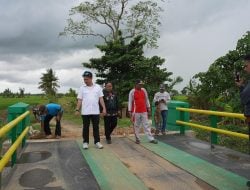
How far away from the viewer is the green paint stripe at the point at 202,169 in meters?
6.66

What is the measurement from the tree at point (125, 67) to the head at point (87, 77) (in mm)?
15349

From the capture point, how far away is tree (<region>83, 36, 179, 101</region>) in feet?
84.7

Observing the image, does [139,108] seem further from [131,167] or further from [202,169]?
[202,169]

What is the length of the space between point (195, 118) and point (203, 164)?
11589 mm

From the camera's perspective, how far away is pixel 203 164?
8102mm

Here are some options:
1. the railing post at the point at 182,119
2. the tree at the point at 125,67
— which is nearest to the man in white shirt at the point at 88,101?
the railing post at the point at 182,119

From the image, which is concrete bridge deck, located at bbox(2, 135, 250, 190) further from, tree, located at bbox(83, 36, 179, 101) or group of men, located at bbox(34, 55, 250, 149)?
tree, located at bbox(83, 36, 179, 101)

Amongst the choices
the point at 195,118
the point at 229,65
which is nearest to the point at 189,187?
the point at 229,65

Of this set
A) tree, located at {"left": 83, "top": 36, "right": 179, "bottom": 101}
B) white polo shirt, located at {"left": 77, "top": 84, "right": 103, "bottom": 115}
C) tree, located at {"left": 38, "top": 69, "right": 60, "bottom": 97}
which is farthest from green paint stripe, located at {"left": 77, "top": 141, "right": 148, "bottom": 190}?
tree, located at {"left": 38, "top": 69, "right": 60, "bottom": 97}

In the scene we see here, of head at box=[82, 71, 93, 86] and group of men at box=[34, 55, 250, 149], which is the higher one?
head at box=[82, 71, 93, 86]

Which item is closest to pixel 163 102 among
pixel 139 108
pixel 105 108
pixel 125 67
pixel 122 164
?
pixel 139 108

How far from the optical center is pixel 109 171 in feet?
25.0

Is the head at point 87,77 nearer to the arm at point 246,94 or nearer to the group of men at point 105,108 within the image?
the group of men at point 105,108

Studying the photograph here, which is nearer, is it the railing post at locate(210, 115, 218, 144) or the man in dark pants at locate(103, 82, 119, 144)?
the railing post at locate(210, 115, 218, 144)
